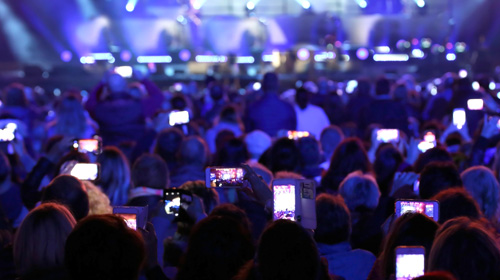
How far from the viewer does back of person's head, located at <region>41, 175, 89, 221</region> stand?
478 cm

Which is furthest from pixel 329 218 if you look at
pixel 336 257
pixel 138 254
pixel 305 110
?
pixel 305 110

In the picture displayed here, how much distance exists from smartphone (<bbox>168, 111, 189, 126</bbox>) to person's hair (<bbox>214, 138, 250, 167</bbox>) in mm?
1744

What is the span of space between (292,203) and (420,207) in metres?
0.72

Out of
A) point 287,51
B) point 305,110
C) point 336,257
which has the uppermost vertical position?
point 287,51

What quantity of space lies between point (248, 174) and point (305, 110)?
557 cm

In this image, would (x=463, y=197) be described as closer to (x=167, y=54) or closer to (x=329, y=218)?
(x=329, y=218)

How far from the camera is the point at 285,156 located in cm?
644

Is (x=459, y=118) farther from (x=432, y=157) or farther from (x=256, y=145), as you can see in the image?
(x=432, y=157)

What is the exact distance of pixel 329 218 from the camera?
14.6ft

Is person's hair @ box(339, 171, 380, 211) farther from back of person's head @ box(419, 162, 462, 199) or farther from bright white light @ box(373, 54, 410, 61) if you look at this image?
bright white light @ box(373, 54, 410, 61)

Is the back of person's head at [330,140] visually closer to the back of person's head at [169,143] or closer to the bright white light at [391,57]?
the back of person's head at [169,143]

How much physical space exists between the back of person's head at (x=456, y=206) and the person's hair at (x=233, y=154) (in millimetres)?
2651

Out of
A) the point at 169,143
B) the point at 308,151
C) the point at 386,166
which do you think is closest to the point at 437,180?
the point at 386,166

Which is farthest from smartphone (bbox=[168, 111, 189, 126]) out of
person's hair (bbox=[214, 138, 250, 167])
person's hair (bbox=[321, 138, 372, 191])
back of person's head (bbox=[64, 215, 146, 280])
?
back of person's head (bbox=[64, 215, 146, 280])
